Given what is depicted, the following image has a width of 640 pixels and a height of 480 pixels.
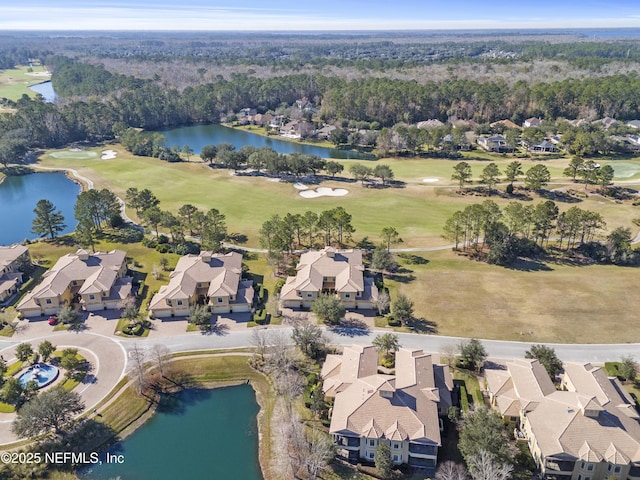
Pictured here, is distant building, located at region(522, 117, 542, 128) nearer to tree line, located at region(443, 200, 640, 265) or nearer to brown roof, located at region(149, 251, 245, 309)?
tree line, located at region(443, 200, 640, 265)

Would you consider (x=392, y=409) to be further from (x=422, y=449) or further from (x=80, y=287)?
(x=80, y=287)

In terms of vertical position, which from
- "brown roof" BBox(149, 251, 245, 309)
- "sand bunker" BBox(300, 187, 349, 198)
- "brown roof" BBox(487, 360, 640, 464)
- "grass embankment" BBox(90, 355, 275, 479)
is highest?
"brown roof" BBox(487, 360, 640, 464)

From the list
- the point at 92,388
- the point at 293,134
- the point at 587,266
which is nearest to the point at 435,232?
the point at 587,266

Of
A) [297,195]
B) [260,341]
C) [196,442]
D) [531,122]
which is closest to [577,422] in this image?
[260,341]

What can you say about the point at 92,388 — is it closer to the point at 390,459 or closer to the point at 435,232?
the point at 390,459

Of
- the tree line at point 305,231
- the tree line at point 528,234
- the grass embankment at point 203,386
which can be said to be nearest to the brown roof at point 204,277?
the tree line at point 305,231

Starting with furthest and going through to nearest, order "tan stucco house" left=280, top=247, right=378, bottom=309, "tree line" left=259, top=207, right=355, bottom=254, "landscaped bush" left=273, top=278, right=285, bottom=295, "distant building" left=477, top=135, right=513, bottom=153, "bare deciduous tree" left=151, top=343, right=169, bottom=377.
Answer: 1. "distant building" left=477, top=135, right=513, bottom=153
2. "tree line" left=259, top=207, right=355, bottom=254
3. "landscaped bush" left=273, top=278, right=285, bottom=295
4. "tan stucco house" left=280, top=247, right=378, bottom=309
5. "bare deciduous tree" left=151, top=343, right=169, bottom=377

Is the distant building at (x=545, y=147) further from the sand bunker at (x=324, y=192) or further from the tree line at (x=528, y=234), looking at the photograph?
the sand bunker at (x=324, y=192)

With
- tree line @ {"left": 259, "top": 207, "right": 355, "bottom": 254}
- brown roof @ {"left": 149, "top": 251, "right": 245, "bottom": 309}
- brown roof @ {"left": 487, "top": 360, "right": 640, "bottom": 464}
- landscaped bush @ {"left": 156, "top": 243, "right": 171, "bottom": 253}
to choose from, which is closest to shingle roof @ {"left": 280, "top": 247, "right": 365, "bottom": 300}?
tree line @ {"left": 259, "top": 207, "right": 355, "bottom": 254}
